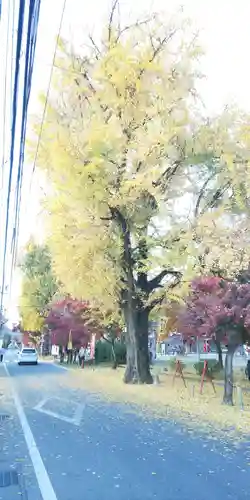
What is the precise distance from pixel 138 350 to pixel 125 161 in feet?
28.1

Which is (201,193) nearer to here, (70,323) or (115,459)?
(115,459)

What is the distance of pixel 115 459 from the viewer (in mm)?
8516

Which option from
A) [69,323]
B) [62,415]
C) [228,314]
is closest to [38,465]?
[62,415]

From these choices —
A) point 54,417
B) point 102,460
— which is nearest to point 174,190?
point 54,417

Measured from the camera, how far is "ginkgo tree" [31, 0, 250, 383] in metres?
22.2

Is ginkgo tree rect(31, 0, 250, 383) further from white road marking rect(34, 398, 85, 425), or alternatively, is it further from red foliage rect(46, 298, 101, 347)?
red foliage rect(46, 298, 101, 347)

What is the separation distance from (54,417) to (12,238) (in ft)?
27.8

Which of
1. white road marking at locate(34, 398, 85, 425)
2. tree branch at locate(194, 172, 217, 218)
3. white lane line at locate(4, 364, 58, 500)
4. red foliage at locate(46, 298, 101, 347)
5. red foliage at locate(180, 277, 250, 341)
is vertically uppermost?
tree branch at locate(194, 172, 217, 218)

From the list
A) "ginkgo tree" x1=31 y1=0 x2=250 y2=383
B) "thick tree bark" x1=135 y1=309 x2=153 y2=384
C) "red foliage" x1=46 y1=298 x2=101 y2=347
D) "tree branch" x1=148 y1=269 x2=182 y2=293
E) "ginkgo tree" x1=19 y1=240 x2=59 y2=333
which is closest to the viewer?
"ginkgo tree" x1=31 y1=0 x2=250 y2=383

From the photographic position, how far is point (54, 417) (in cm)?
1334

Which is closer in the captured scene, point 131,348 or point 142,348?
point 142,348

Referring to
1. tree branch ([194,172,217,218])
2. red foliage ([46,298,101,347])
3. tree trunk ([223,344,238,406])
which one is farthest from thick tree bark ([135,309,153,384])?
red foliage ([46,298,101,347])

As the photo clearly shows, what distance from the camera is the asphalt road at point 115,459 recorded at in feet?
22.0

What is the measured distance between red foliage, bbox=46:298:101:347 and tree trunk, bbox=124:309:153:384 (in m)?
15.7
